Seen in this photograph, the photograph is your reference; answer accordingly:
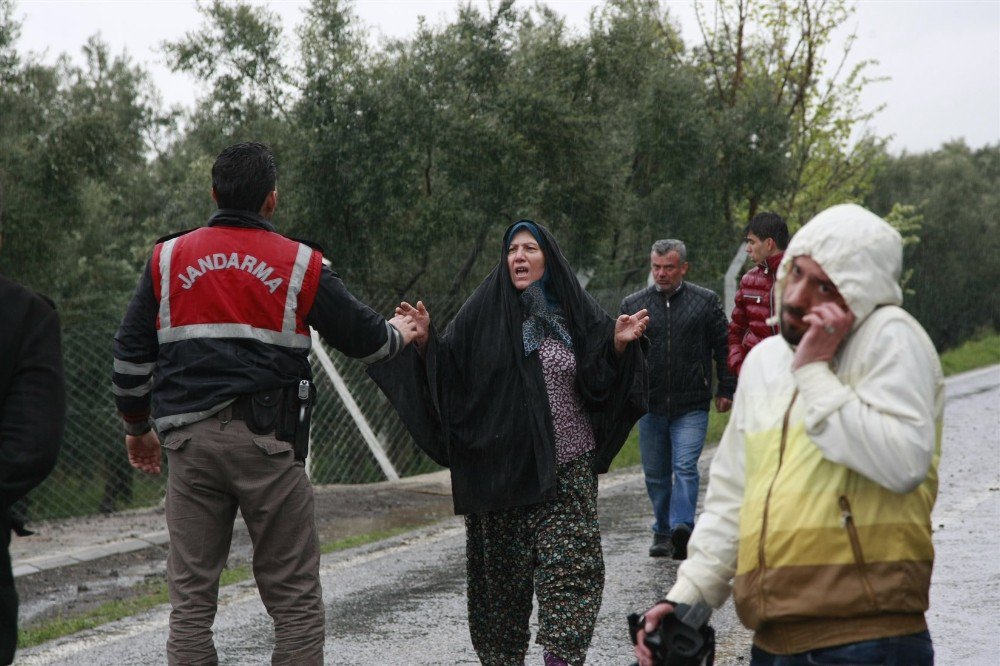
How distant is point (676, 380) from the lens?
8.16 m

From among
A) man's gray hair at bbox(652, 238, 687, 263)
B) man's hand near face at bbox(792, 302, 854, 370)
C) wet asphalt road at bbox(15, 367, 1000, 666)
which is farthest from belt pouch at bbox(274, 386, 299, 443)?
man's gray hair at bbox(652, 238, 687, 263)

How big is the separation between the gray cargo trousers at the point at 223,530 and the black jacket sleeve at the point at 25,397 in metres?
1.23

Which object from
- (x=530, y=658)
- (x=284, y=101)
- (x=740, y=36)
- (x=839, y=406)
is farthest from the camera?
(x=740, y=36)

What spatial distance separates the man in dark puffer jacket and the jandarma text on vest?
4015 mm

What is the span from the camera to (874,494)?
260cm

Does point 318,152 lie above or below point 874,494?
above

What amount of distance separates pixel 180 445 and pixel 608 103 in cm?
1438

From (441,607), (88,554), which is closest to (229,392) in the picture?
(441,607)

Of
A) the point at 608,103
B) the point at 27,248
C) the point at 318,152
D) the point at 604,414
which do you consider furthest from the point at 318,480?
the point at 608,103

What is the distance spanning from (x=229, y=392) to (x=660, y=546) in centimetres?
433

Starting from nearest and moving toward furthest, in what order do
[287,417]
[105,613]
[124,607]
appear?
1. [287,417]
2. [105,613]
3. [124,607]

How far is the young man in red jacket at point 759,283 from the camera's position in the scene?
7.45 metres

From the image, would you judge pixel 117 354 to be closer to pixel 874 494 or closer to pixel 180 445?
pixel 180 445

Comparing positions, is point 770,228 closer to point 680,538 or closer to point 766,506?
point 680,538
